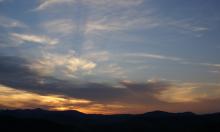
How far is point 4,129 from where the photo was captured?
490 feet

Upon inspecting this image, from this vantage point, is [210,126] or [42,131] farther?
[42,131]

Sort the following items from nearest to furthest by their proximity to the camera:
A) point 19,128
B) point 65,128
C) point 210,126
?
point 210,126 < point 19,128 < point 65,128

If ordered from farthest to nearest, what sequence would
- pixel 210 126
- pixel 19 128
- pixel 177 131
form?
pixel 177 131 < pixel 19 128 < pixel 210 126

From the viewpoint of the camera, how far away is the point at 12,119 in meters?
164

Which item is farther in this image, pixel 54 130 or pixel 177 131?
pixel 177 131

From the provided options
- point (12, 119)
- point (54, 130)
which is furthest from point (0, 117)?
point (54, 130)

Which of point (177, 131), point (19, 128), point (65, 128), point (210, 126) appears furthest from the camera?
point (177, 131)

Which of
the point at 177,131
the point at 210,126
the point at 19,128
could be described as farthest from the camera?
the point at 177,131

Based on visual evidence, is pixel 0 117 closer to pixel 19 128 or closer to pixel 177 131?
pixel 19 128

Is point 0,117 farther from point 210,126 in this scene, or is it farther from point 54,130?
point 210,126

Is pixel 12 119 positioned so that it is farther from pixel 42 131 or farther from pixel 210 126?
pixel 210 126

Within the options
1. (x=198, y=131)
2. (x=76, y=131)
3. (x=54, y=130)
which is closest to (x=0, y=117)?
(x=54, y=130)

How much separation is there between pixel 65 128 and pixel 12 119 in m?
26.5

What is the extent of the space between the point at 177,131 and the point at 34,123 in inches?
3093
